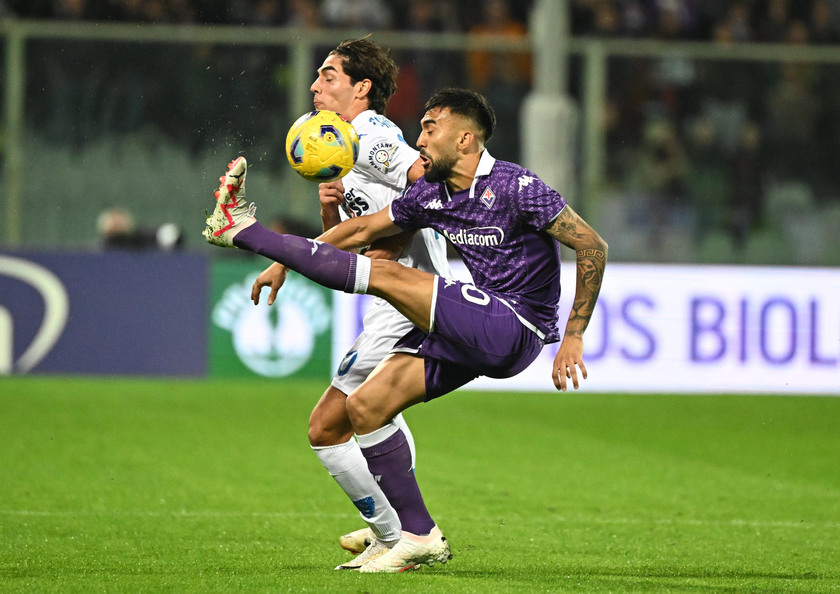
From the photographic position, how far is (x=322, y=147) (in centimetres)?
520

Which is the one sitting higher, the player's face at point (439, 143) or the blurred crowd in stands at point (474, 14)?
the blurred crowd in stands at point (474, 14)

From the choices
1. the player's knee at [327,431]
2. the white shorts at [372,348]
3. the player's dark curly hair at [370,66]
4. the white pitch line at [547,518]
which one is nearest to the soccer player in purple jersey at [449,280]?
the white shorts at [372,348]

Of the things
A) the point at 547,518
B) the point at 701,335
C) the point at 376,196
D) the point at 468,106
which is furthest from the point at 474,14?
the point at 468,106

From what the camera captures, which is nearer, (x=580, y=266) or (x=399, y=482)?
(x=580, y=266)

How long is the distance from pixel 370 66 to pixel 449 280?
110 centimetres

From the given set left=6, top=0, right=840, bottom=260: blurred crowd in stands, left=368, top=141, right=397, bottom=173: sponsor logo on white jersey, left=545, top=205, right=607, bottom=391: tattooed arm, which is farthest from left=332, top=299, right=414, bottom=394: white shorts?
left=6, top=0, right=840, bottom=260: blurred crowd in stands

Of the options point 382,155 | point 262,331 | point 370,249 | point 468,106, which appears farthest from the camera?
point 262,331

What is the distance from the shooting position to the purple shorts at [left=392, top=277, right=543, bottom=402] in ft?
16.5

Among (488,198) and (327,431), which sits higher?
(488,198)

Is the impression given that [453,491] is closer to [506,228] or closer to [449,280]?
[449,280]

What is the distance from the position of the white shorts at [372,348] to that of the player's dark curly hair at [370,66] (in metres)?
0.94

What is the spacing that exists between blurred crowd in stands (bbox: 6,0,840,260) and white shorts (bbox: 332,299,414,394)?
6806 mm

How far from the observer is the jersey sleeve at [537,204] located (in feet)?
16.8

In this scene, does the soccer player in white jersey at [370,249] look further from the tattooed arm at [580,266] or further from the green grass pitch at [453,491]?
the tattooed arm at [580,266]
